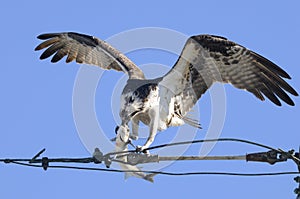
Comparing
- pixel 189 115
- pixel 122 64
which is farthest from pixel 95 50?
pixel 189 115

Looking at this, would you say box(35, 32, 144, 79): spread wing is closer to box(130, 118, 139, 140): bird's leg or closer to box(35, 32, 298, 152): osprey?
box(35, 32, 298, 152): osprey

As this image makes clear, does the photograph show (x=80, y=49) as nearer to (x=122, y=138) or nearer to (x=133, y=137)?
(x=133, y=137)

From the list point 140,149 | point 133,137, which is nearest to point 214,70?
point 133,137

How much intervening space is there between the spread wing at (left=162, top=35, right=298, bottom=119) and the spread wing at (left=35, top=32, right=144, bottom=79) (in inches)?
59.2

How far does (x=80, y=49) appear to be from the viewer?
18.8 meters

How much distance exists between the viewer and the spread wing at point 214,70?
50.5 feet

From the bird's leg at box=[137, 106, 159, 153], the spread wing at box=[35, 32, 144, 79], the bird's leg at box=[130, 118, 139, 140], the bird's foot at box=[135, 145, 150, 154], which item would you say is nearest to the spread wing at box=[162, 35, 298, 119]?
the bird's leg at box=[137, 106, 159, 153]

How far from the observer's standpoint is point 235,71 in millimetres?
15945

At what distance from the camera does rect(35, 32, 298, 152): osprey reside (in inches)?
583

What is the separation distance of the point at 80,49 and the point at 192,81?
3467 millimetres

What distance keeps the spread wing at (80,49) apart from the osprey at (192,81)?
746 mm

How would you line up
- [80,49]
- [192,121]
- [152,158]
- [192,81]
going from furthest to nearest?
1. [80,49]
2. [192,81]
3. [192,121]
4. [152,158]

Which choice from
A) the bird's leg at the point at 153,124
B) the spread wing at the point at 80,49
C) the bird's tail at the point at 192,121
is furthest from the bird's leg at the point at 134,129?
the spread wing at the point at 80,49

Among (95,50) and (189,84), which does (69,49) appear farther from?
(189,84)
